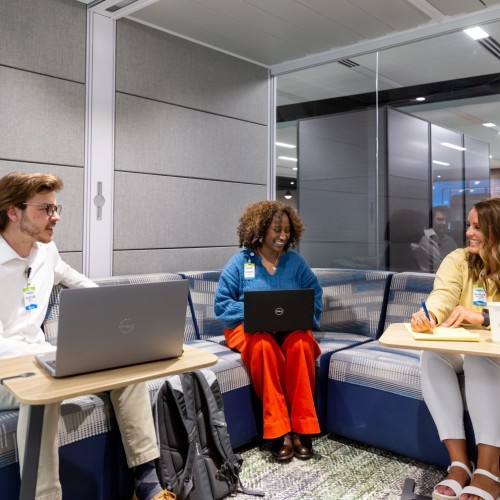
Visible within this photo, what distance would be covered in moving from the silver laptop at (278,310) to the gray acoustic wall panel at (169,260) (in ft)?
3.54

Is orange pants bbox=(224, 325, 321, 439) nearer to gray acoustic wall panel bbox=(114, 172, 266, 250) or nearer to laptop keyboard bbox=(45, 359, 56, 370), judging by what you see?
gray acoustic wall panel bbox=(114, 172, 266, 250)

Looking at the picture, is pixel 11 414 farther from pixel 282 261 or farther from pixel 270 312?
pixel 282 261

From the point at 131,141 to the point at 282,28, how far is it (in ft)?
4.10

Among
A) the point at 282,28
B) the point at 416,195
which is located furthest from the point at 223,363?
the point at 282,28

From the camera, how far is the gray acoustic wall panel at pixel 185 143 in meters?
3.27

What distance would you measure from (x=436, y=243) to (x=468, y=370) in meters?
1.54

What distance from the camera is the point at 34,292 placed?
86.0 inches

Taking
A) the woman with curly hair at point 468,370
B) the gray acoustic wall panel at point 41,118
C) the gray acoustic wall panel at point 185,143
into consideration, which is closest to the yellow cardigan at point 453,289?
the woman with curly hair at point 468,370

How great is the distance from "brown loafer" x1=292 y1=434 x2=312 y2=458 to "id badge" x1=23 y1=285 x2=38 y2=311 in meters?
1.40

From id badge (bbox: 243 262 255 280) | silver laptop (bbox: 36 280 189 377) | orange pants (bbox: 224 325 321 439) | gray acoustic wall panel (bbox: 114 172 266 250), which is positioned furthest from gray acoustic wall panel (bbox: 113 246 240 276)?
silver laptop (bbox: 36 280 189 377)

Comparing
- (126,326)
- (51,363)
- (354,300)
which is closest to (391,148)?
(354,300)

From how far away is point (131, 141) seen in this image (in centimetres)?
328

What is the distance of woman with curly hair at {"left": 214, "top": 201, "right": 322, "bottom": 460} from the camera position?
253 centimetres

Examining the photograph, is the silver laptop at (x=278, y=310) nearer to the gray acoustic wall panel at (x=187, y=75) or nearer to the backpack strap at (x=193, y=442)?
the backpack strap at (x=193, y=442)
